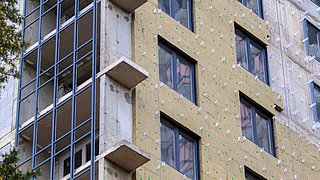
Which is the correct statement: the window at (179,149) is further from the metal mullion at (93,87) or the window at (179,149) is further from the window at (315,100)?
the window at (315,100)

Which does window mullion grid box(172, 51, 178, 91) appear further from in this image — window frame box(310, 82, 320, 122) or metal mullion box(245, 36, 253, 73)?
window frame box(310, 82, 320, 122)

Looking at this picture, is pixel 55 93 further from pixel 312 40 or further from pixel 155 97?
pixel 312 40

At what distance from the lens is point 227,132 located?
4197 centimetres

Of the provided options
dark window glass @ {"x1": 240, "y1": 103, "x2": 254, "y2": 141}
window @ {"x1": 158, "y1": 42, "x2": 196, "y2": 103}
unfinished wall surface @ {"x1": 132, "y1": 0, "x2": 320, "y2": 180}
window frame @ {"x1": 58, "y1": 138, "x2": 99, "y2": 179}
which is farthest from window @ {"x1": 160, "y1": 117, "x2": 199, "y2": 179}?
dark window glass @ {"x1": 240, "y1": 103, "x2": 254, "y2": 141}

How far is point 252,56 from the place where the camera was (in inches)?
1821

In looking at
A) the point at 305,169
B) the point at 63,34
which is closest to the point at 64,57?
the point at 63,34

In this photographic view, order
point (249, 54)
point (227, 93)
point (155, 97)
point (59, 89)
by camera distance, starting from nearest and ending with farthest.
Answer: point (155, 97) → point (59, 89) → point (227, 93) → point (249, 54)

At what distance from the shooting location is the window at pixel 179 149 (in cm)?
3928

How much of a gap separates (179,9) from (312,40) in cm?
940

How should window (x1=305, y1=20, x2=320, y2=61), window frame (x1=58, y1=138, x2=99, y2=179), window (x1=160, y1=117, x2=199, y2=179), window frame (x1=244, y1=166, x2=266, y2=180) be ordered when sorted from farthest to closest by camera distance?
window (x1=305, y1=20, x2=320, y2=61)
window frame (x1=244, y1=166, x2=266, y2=180)
window frame (x1=58, y1=138, x2=99, y2=179)
window (x1=160, y1=117, x2=199, y2=179)

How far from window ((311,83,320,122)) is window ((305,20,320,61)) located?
1600 mm

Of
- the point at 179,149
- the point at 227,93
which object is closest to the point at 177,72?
the point at 227,93

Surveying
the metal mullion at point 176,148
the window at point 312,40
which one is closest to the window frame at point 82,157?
the metal mullion at point 176,148

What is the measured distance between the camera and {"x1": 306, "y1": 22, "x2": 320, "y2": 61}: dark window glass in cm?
5034
